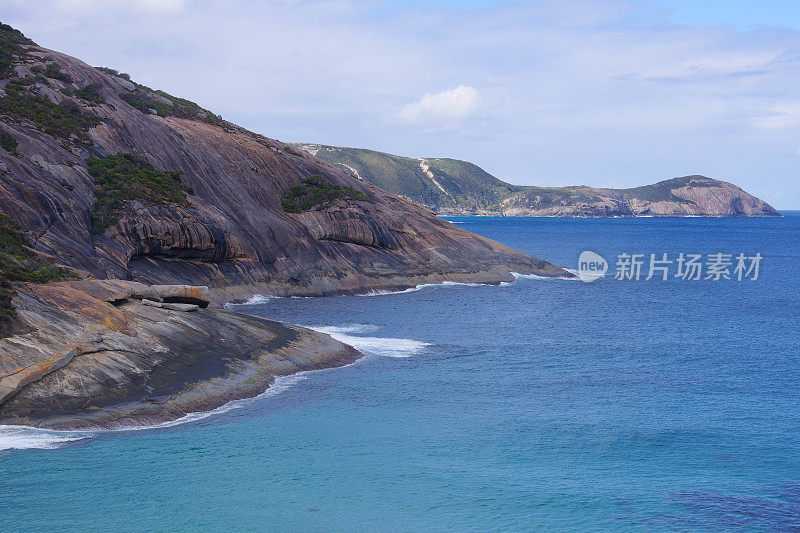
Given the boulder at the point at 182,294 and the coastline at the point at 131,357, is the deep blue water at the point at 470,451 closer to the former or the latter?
the coastline at the point at 131,357

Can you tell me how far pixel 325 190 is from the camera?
3524 inches

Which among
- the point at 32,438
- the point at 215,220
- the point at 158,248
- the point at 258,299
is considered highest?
the point at 215,220

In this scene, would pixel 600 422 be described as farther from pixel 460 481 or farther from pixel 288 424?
pixel 288 424

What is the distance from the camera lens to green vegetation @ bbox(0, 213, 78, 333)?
3334cm

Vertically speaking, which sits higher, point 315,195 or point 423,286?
point 315,195

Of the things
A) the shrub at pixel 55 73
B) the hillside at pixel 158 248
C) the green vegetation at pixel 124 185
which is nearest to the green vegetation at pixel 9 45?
the hillside at pixel 158 248

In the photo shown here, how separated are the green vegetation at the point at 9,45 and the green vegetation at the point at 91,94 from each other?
662cm

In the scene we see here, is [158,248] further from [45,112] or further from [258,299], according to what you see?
[45,112]

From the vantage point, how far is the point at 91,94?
255 ft

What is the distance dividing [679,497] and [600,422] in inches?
341

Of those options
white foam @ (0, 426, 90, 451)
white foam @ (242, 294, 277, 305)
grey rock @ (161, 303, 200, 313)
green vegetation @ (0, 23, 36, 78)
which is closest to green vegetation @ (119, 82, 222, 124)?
green vegetation @ (0, 23, 36, 78)

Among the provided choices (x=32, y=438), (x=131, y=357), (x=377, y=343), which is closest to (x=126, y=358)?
(x=131, y=357)

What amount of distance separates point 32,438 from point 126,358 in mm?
6544

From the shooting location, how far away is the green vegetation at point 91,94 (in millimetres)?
76350
